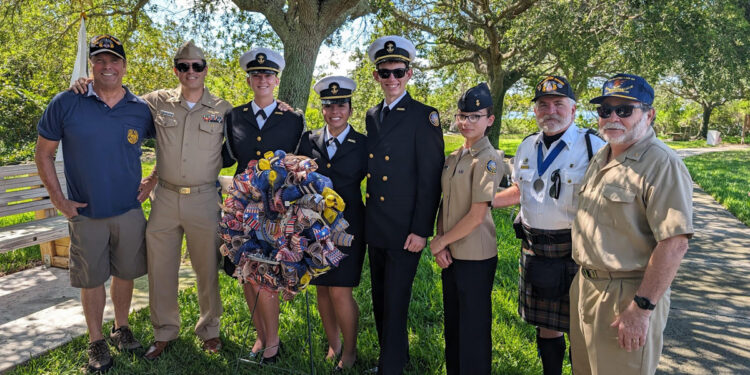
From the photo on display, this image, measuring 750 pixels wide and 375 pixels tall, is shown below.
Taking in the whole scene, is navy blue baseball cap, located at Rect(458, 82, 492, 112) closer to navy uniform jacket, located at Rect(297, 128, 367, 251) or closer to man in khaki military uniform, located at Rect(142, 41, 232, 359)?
navy uniform jacket, located at Rect(297, 128, 367, 251)

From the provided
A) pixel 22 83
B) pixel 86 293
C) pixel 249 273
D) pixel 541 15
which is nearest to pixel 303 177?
pixel 249 273

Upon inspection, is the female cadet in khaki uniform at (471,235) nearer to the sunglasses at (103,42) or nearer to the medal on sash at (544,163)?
the medal on sash at (544,163)

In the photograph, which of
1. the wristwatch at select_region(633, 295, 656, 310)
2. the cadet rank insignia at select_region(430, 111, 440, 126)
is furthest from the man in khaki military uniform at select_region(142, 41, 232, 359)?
the wristwatch at select_region(633, 295, 656, 310)

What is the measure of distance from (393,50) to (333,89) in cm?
50

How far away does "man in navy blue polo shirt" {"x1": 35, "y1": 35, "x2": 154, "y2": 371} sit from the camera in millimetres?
3514

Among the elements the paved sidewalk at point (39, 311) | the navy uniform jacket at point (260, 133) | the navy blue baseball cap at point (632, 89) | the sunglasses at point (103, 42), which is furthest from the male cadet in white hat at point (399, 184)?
the paved sidewalk at point (39, 311)

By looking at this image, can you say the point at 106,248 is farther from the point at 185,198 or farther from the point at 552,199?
the point at 552,199

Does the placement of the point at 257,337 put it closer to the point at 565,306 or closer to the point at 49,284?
the point at 565,306

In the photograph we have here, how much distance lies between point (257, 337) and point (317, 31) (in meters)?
4.10

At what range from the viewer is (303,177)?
9.04ft

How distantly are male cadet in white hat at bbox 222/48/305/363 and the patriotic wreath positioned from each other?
2.48ft

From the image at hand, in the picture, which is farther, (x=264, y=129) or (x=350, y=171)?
A: (x=264, y=129)

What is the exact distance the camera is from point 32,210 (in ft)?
18.4

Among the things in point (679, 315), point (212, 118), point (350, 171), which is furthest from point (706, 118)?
point (212, 118)
